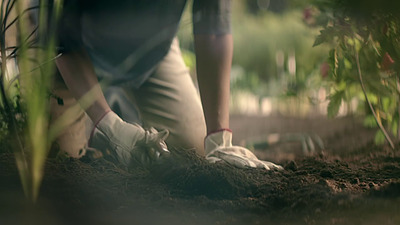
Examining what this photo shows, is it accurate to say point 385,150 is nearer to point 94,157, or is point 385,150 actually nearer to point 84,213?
point 94,157

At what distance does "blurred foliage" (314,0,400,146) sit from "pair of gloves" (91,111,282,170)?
0.38 m

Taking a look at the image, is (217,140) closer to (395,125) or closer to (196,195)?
(196,195)

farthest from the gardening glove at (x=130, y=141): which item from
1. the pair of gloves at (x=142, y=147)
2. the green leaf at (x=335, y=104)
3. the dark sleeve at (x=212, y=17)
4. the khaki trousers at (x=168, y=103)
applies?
the green leaf at (x=335, y=104)

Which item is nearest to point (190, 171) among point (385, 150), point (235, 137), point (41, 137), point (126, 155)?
point (126, 155)

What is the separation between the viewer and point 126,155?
1.47 meters

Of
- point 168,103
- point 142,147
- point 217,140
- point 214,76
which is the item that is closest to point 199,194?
point 142,147

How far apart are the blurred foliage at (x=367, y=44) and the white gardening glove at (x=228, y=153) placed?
13.9 inches

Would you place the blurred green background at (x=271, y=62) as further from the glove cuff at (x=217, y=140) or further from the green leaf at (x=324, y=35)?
the green leaf at (x=324, y=35)

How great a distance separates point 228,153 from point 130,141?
0.30 m

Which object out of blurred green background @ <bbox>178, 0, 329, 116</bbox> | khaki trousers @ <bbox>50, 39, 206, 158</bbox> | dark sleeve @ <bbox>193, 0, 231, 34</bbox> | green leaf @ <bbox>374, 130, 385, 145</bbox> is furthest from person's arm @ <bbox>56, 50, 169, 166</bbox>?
green leaf @ <bbox>374, 130, 385, 145</bbox>

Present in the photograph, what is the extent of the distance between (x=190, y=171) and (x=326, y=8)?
2.53ft

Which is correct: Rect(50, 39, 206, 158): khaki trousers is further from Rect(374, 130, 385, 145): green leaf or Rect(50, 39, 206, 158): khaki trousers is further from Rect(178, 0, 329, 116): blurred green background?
Rect(374, 130, 385, 145): green leaf

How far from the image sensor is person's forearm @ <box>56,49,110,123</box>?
4.89ft

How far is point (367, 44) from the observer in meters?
1.55
